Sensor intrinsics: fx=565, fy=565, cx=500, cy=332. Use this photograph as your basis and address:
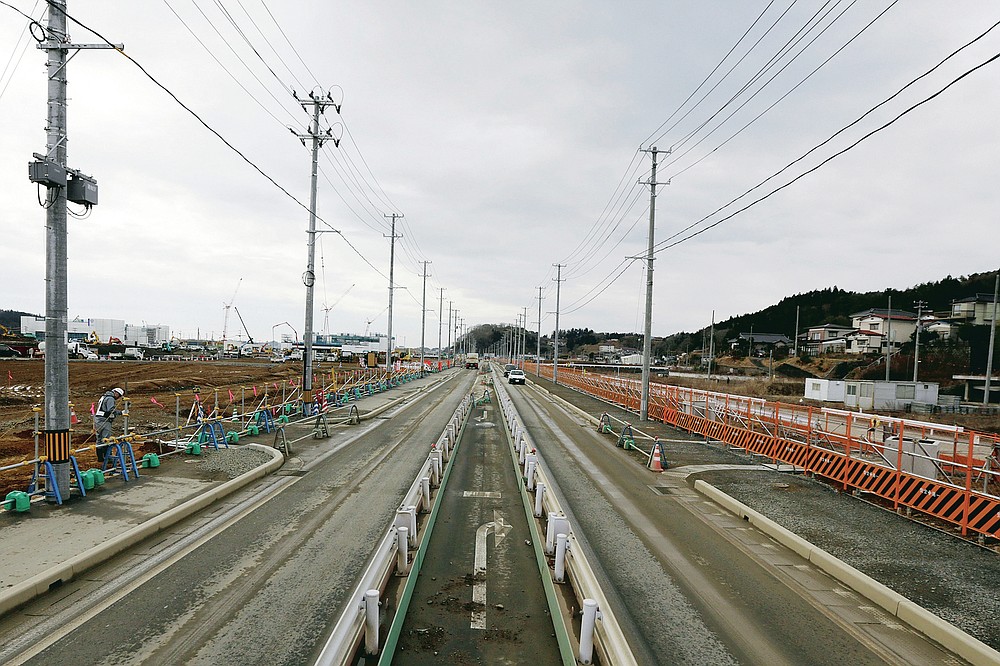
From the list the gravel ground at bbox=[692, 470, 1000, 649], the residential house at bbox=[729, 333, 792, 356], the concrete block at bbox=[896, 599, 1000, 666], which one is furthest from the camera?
the residential house at bbox=[729, 333, 792, 356]

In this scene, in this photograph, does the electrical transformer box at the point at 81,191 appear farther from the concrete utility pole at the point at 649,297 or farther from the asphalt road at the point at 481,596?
the concrete utility pole at the point at 649,297

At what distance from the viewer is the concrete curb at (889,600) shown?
577 centimetres

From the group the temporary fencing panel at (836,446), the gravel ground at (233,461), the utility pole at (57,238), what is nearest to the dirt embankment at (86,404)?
the utility pole at (57,238)

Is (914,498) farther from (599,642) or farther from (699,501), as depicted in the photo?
(599,642)

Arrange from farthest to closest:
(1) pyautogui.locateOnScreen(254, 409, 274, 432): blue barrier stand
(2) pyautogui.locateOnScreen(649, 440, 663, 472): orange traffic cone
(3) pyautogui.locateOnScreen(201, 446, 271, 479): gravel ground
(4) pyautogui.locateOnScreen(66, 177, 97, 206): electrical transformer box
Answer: (1) pyautogui.locateOnScreen(254, 409, 274, 432): blue barrier stand → (2) pyautogui.locateOnScreen(649, 440, 663, 472): orange traffic cone → (3) pyautogui.locateOnScreen(201, 446, 271, 479): gravel ground → (4) pyautogui.locateOnScreen(66, 177, 97, 206): electrical transformer box

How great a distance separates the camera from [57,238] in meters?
10.1

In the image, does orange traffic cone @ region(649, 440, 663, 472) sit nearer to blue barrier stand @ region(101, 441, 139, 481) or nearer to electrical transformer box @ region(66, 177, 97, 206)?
blue barrier stand @ region(101, 441, 139, 481)

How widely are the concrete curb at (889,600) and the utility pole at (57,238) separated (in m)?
12.5

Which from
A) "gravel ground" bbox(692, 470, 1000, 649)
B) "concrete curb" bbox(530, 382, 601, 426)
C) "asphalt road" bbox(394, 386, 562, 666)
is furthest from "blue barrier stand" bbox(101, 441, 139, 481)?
"concrete curb" bbox(530, 382, 601, 426)

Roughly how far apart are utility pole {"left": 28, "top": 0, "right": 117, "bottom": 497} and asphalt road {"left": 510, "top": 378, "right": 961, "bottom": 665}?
9390mm

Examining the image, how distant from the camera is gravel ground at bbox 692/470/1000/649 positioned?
6.89 m

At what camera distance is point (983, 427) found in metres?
30.7

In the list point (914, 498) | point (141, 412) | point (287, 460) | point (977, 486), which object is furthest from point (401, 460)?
point (141, 412)

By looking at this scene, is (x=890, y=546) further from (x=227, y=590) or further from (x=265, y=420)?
(x=265, y=420)
